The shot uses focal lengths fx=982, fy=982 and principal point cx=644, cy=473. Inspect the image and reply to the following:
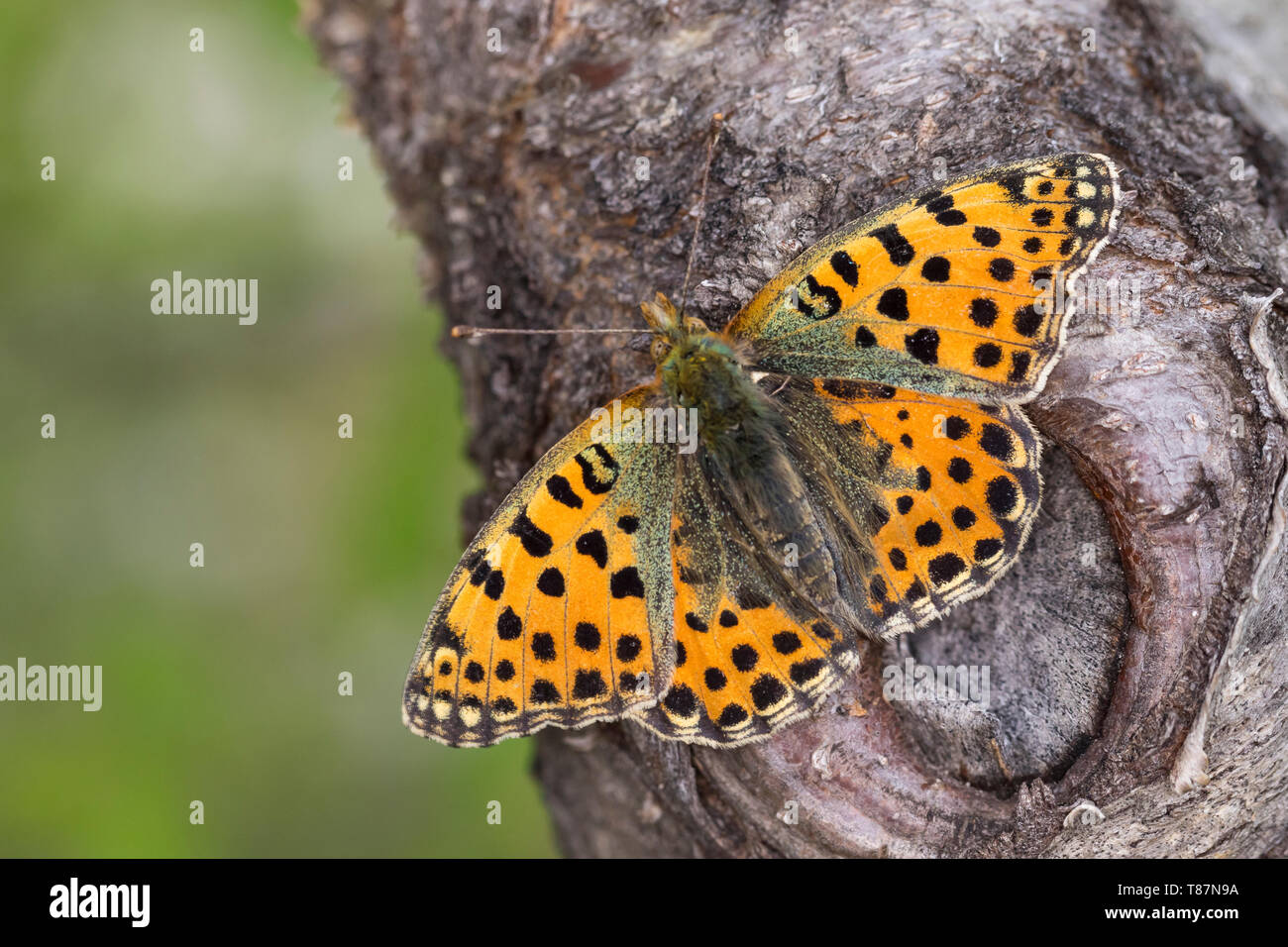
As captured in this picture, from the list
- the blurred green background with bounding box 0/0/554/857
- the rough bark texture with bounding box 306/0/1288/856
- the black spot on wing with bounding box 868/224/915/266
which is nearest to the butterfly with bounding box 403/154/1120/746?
the black spot on wing with bounding box 868/224/915/266

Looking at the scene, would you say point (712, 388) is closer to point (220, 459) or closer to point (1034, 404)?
point (1034, 404)

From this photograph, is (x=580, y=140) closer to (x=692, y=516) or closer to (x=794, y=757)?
(x=692, y=516)

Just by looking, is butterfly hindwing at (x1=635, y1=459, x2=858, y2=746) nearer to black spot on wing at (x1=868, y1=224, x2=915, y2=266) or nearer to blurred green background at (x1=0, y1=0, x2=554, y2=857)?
black spot on wing at (x1=868, y1=224, x2=915, y2=266)

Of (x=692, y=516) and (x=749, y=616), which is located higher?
(x=692, y=516)

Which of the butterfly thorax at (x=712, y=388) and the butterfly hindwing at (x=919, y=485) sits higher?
the butterfly thorax at (x=712, y=388)

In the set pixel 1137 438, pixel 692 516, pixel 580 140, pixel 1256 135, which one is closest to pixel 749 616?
pixel 692 516

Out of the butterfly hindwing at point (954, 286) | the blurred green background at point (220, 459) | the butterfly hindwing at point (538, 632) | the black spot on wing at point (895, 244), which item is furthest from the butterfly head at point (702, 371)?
the blurred green background at point (220, 459)

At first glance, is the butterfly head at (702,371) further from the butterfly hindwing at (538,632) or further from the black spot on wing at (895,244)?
the black spot on wing at (895,244)
